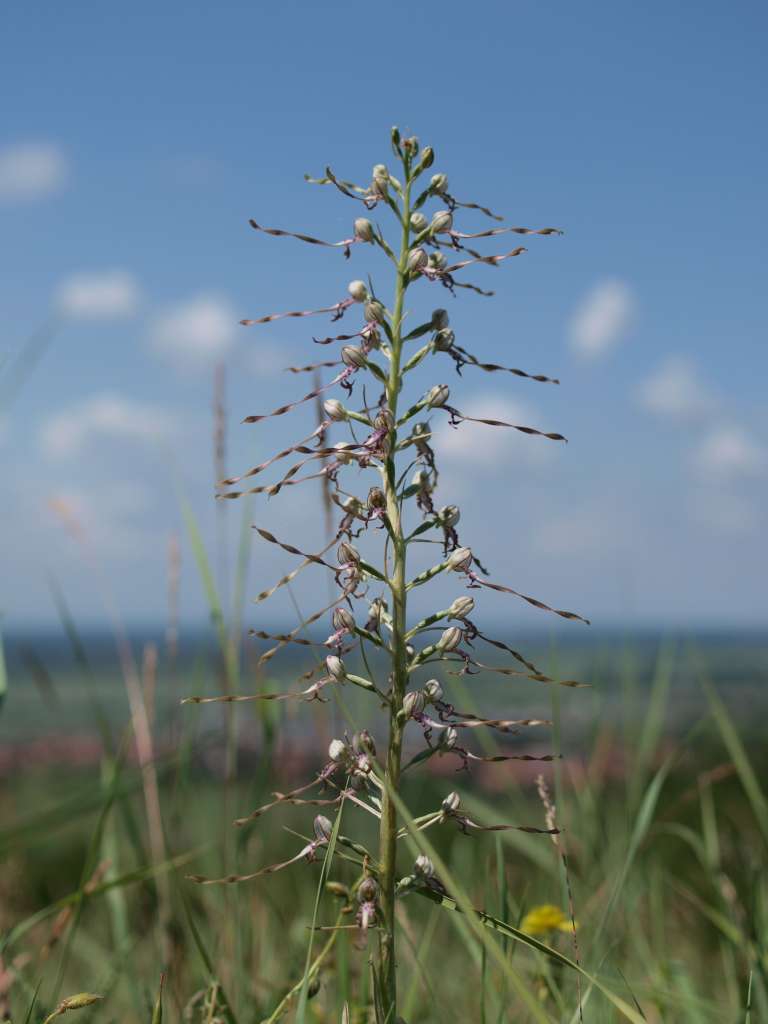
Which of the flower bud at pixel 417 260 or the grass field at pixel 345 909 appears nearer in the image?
the flower bud at pixel 417 260

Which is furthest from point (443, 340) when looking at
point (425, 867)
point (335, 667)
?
point (425, 867)

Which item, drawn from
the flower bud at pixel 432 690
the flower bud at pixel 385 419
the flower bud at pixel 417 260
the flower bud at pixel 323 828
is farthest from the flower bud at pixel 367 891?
the flower bud at pixel 417 260

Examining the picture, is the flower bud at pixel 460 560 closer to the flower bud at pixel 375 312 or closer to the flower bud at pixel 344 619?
the flower bud at pixel 344 619

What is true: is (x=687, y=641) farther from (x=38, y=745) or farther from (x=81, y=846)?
(x=38, y=745)

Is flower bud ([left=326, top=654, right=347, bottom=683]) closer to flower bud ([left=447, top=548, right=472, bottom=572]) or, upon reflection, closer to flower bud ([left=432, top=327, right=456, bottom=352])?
flower bud ([left=447, top=548, right=472, bottom=572])

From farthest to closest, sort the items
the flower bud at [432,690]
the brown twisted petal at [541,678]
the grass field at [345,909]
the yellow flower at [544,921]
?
the yellow flower at [544,921] → the grass field at [345,909] → the flower bud at [432,690] → the brown twisted petal at [541,678]

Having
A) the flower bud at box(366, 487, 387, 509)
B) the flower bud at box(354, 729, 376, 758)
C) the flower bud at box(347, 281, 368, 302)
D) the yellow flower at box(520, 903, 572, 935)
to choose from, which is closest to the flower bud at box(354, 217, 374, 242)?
the flower bud at box(347, 281, 368, 302)

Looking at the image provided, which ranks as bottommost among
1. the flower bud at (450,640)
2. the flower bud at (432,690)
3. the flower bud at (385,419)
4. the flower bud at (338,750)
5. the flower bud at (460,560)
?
the flower bud at (338,750)
